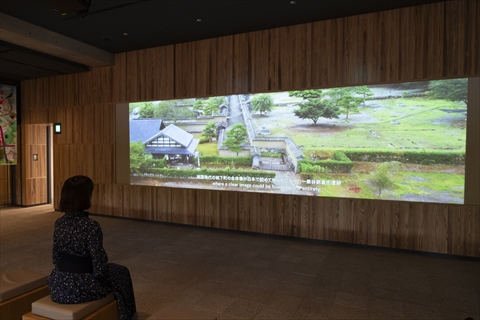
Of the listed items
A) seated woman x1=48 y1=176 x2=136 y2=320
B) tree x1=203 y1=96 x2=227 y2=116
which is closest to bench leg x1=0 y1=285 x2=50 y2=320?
seated woman x1=48 y1=176 x2=136 y2=320

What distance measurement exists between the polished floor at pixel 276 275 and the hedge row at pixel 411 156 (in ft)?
4.85

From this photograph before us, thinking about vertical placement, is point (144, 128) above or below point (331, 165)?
above

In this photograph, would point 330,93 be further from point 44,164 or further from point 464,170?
point 44,164

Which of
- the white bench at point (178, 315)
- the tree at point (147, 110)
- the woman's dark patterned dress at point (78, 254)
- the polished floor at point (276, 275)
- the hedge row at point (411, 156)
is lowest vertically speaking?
the polished floor at point (276, 275)

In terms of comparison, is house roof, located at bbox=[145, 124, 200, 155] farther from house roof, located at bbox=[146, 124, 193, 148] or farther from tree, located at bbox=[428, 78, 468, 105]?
tree, located at bbox=[428, 78, 468, 105]

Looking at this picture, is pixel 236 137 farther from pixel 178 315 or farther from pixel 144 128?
pixel 178 315

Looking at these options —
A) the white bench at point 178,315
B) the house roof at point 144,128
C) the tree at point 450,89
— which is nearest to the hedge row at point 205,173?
the house roof at point 144,128

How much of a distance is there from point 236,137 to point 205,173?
1032 millimetres

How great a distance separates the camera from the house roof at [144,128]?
Answer: 662 centimetres

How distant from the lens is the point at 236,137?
5.89 meters

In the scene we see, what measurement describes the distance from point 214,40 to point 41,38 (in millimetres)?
3195

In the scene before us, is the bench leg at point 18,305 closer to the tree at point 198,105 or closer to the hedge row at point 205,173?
the hedge row at point 205,173

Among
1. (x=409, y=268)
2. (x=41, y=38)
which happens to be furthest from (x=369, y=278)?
(x=41, y=38)

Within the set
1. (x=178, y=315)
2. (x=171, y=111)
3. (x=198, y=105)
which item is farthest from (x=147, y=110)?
(x=178, y=315)
